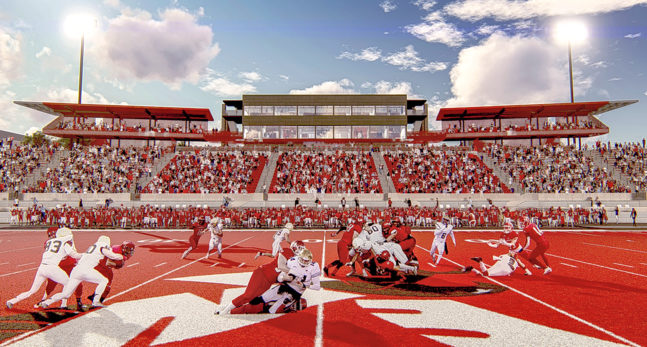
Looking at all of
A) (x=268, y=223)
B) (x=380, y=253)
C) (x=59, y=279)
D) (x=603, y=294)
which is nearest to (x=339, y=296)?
(x=380, y=253)

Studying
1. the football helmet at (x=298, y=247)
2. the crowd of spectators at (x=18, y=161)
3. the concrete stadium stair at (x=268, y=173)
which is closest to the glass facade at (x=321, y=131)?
the concrete stadium stair at (x=268, y=173)

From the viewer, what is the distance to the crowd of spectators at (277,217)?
24.5 metres

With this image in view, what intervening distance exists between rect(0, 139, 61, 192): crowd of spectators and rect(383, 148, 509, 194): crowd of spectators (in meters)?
40.2

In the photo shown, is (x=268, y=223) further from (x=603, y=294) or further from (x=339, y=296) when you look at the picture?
(x=603, y=294)

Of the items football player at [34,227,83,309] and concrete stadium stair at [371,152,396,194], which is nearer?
football player at [34,227,83,309]

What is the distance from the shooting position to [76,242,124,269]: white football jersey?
6.31 m

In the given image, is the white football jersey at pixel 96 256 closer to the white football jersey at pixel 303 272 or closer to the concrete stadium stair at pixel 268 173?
the white football jersey at pixel 303 272

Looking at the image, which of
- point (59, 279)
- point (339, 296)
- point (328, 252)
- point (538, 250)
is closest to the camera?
Answer: point (59, 279)

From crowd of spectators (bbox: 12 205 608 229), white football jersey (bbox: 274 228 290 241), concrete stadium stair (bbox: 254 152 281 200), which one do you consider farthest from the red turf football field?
concrete stadium stair (bbox: 254 152 281 200)

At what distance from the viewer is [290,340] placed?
5094 millimetres

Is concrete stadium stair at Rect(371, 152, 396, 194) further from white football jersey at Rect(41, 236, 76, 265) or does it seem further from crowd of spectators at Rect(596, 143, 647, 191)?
white football jersey at Rect(41, 236, 76, 265)

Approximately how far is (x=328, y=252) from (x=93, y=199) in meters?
29.6

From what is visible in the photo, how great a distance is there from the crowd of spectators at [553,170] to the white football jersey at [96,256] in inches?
1441

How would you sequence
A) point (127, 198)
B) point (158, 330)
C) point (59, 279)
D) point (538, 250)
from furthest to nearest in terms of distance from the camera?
point (127, 198), point (538, 250), point (59, 279), point (158, 330)
